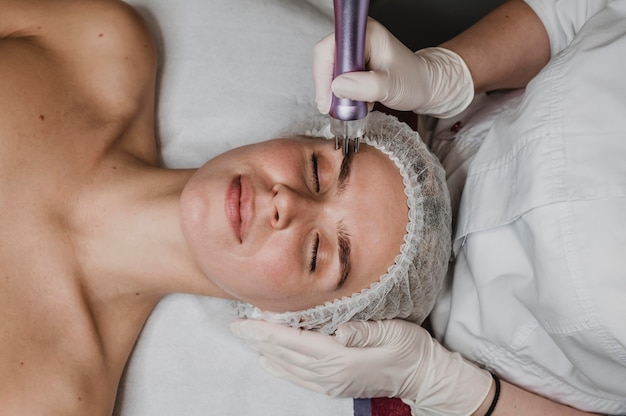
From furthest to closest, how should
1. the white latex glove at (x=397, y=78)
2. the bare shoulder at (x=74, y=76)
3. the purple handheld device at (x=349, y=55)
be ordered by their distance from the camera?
the bare shoulder at (x=74, y=76) → the white latex glove at (x=397, y=78) → the purple handheld device at (x=349, y=55)

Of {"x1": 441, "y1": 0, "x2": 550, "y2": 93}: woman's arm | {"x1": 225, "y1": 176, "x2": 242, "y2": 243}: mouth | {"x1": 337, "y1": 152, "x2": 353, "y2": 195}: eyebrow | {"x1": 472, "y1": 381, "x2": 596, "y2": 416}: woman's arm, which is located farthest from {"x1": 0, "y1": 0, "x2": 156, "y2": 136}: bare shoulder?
{"x1": 472, "y1": 381, "x2": 596, "y2": 416}: woman's arm

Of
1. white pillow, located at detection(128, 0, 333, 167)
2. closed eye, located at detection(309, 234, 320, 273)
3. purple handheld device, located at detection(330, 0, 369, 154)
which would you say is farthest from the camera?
white pillow, located at detection(128, 0, 333, 167)

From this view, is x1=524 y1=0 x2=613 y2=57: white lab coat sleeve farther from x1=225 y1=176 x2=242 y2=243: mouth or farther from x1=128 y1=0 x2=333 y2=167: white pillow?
x1=225 y1=176 x2=242 y2=243: mouth

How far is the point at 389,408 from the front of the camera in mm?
1705

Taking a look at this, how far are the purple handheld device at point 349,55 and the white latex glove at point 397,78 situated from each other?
0.07 ft

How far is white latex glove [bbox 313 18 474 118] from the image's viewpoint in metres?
1.24

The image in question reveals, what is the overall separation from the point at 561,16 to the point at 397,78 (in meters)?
0.62

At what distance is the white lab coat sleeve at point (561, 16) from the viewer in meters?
1.67

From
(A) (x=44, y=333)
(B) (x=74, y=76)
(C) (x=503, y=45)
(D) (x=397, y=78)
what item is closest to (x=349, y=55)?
(D) (x=397, y=78)

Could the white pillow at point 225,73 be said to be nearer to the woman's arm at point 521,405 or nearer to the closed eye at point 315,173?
the closed eye at point 315,173

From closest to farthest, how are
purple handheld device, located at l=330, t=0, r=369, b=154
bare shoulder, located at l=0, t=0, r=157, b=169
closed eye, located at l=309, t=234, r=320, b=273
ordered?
purple handheld device, located at l=330, t=0, r=369, b=154
closed eye, located at l=309, t=234, r=320, b=273
bare shoulder, located at l=0, t=0, r=157, b=169

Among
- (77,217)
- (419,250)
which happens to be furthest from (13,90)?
(419,250)

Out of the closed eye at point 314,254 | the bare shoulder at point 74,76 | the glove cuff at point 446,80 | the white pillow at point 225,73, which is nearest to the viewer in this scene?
the closed eye at point 314,254

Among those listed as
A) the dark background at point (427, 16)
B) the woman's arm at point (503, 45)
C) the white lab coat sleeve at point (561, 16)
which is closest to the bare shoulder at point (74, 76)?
the dark background at point (427, 16)
